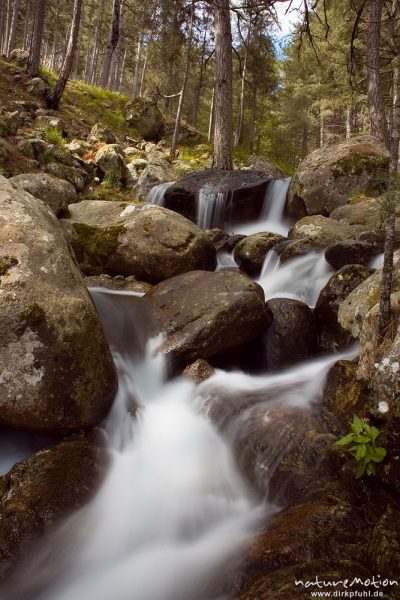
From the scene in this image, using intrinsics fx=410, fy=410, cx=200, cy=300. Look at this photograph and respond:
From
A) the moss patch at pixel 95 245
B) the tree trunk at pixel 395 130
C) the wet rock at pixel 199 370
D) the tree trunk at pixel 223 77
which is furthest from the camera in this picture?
the tree trunk at pixel 223 77

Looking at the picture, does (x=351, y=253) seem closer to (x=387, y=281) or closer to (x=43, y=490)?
(x=387, y=281)

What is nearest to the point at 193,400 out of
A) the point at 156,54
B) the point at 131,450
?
the point at 131,450

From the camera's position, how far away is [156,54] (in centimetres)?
2320

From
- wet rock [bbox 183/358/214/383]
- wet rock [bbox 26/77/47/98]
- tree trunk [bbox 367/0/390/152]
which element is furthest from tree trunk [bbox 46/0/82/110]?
wet rock [bbox 183/358/214/383]

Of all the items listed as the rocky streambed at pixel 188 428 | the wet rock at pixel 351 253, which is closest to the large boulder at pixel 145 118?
the rocky streambed at pixel 188 428

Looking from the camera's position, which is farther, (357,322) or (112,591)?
(357,322)

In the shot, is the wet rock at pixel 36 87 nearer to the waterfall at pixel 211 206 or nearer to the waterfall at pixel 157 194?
the waterfall at pixel 157 194

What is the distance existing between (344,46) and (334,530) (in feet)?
76.6

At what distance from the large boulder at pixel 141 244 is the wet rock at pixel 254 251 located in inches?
26.5

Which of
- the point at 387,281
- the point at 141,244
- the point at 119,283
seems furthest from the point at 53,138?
the point at 387,281

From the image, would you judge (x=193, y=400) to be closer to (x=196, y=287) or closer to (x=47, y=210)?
(x=196, y=287)

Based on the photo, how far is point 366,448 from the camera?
3.16m

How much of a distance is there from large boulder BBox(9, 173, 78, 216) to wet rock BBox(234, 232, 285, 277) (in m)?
4.26

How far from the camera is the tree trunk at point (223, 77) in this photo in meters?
12.1
